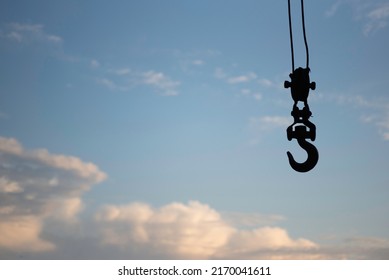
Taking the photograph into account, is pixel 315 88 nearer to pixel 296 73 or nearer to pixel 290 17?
pixel 296 73

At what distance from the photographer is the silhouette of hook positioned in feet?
20.0

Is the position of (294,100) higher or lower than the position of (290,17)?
lower

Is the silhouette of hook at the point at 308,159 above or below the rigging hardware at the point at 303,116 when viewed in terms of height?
below

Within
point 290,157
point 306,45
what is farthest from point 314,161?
A: point 306,45

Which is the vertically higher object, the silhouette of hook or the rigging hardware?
the rigging hardware

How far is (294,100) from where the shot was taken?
20.1 feet

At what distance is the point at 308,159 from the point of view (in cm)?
612

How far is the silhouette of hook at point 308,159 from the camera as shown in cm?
610

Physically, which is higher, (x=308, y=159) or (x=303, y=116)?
(x=303, y=116)
